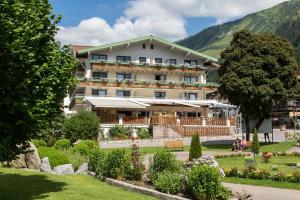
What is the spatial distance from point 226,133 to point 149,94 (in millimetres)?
13899

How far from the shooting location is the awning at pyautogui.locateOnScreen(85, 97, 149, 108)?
51.0m

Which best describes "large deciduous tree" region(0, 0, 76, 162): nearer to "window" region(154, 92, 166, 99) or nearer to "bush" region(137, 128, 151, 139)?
"bush" region(137, 128, 151, 139)

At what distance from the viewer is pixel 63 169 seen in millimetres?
20422

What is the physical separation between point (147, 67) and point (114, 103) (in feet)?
30.6

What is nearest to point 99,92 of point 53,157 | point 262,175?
point 53,157

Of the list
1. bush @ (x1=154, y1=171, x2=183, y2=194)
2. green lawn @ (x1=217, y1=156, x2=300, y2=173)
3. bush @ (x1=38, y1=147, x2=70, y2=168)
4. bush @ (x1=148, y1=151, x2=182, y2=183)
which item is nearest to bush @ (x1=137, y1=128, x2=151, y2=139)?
green lawn @ (x1=217, y1=156, x2=300, y2=173)

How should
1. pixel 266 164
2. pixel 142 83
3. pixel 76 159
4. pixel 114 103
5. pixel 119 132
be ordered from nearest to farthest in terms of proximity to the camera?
pixel 76 159 < pixel 266 164 < pixel 119 132 < pixel 114 103 < pixel 142 83

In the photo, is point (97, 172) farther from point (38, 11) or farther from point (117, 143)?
point (117, 143)

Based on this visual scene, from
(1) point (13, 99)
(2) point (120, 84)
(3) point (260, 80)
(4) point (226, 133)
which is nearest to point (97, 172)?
(1) point (13, 99)

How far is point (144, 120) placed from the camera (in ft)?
170

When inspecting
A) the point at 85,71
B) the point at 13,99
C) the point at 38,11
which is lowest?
the point at 13,99

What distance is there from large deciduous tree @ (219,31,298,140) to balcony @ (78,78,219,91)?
19.6 meters

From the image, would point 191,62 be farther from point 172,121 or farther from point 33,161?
point 33,161

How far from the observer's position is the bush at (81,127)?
40.0 metres
